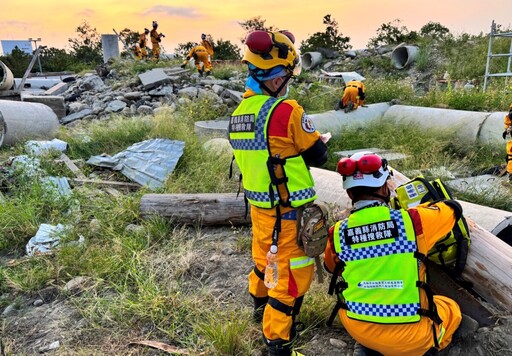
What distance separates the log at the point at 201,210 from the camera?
3973mm

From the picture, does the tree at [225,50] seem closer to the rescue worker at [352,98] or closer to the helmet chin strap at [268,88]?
the rescue worker at [352,98]

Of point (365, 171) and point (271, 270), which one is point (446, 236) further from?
point (271, 270)

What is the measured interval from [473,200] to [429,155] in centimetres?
153

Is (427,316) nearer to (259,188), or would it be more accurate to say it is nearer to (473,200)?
(259,188)

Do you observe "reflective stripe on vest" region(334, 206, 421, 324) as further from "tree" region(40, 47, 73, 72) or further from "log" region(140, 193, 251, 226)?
"tree" region(40, 47, 73, 72)

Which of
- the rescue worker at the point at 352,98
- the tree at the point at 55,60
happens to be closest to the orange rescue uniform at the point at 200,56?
the rescue worker at the point at 352,98

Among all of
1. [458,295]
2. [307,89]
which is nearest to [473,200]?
[458,295]

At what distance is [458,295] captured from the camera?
2326 mm

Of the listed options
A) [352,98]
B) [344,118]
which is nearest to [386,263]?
[344,118]

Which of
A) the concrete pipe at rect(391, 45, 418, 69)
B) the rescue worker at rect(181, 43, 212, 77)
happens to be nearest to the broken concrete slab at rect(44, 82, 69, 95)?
the rescue worker at rect(181, 43, 212, 77)

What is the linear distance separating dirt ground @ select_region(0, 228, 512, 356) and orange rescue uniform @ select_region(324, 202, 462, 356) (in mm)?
297

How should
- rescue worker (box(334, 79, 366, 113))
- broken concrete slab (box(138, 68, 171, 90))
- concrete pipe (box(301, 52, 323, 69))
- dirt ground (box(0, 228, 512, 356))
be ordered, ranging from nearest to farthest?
dirt ground (box(0, 228, 512, 356)), rescue worker (box(334, 79, 366, 113)), broken concrete slab (box(138, 68, 171, 90)), concrete pipe (box(301, 52, 323, 69))

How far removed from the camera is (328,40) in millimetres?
→ 19938

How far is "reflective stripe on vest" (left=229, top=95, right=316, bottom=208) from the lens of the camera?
6.87 ft
